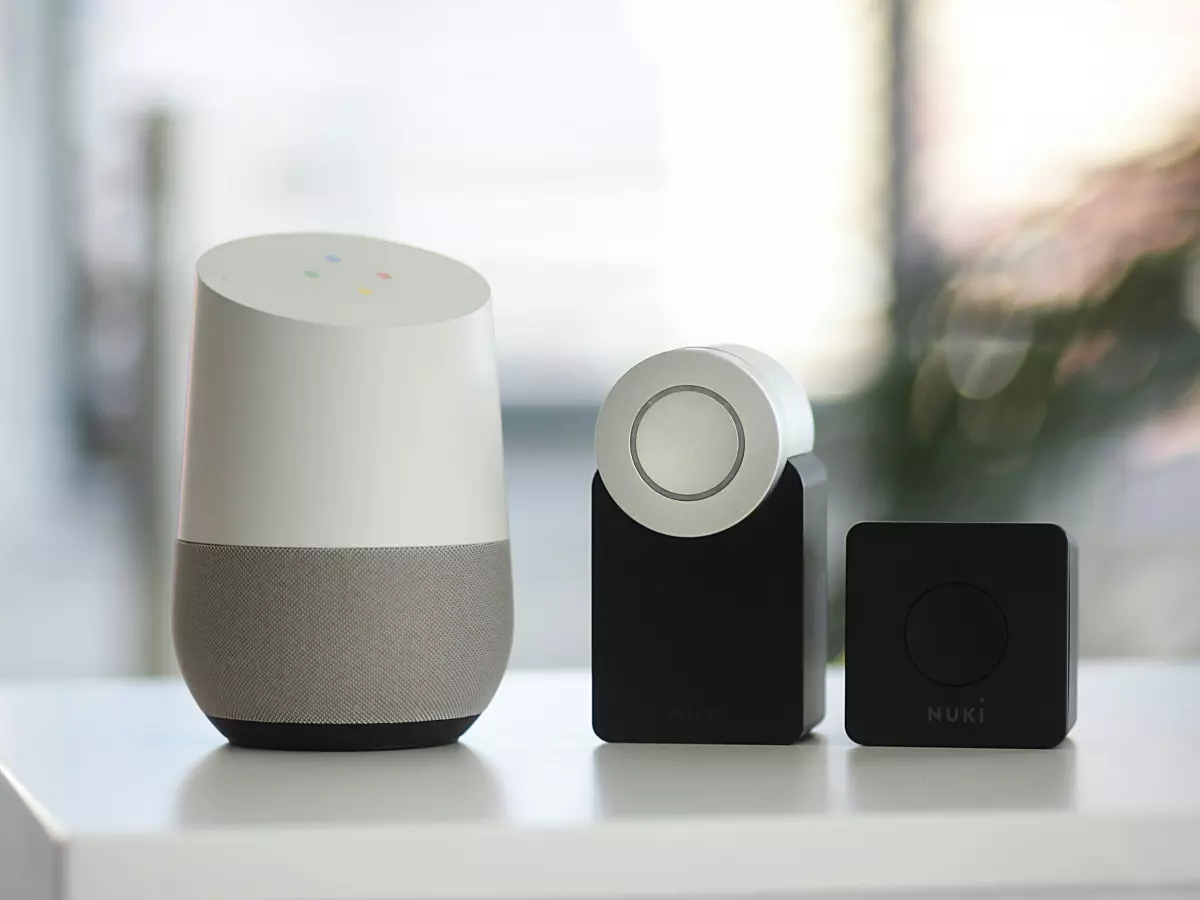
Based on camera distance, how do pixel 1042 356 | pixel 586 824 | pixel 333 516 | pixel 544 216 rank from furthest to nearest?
pixel 544 216 → pixel 1042 356 → pixel 333 516 → pixel 586 824

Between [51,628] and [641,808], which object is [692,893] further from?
[51,628]

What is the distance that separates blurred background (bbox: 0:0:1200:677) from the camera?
7.14 ft

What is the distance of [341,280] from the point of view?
2.04 ft

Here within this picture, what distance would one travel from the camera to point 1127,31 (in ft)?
7.47

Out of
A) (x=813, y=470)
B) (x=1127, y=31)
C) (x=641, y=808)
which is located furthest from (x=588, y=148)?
(x=641, y=808)

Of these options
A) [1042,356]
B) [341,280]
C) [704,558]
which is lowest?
[1042,356]

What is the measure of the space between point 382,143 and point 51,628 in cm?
84

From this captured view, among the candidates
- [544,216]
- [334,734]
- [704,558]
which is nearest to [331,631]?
[334,734]

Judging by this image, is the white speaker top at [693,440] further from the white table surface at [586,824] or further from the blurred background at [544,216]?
the blurred background at [544,216]

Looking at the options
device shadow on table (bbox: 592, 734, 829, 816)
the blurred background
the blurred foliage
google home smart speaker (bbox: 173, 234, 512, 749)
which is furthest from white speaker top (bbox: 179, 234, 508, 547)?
the blurred background

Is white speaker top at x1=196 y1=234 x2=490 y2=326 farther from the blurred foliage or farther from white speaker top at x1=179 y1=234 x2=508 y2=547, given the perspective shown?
the blurred foliage

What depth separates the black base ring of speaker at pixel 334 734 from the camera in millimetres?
599

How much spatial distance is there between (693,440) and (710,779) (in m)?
0.14

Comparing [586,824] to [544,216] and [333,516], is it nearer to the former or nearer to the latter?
[333,516]
